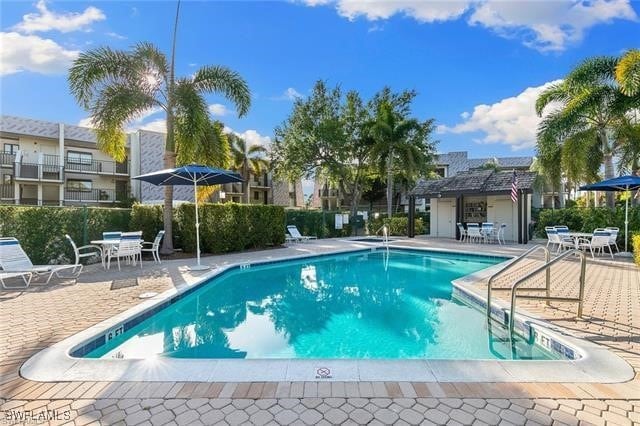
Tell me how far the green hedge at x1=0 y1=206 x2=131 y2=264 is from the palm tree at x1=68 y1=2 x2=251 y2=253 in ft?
7.57

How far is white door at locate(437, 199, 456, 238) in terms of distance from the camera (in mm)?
20953

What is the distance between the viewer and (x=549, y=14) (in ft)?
33.5

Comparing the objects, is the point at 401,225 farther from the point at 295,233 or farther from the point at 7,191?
the point at 7,191

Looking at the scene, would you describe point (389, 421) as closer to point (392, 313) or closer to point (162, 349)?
point (162, 349)

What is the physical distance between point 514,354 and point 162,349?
470 cm

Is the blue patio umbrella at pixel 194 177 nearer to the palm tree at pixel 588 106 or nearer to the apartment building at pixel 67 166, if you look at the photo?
the apartment building at pixel 67 166

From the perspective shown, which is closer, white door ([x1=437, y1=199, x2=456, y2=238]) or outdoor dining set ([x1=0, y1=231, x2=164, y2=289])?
outdoor dining set ([x1=0, y1=231, x2=164, y2=289])

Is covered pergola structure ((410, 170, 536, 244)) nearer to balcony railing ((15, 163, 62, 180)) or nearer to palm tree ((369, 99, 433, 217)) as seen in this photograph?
palm tree ((369, 99, 433, 217))

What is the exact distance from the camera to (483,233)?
17047mm

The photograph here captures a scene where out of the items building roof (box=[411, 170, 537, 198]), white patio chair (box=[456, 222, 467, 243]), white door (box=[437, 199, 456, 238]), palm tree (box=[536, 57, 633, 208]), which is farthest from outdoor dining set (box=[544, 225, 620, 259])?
white door (box=[437, 199, 456, 238])

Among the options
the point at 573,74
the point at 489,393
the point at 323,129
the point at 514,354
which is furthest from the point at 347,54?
the point at 489,393

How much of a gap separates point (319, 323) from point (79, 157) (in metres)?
31.0

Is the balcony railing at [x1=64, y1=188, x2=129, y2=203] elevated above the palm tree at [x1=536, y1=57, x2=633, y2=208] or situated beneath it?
situated beneath

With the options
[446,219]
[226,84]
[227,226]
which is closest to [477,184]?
[446,219]
